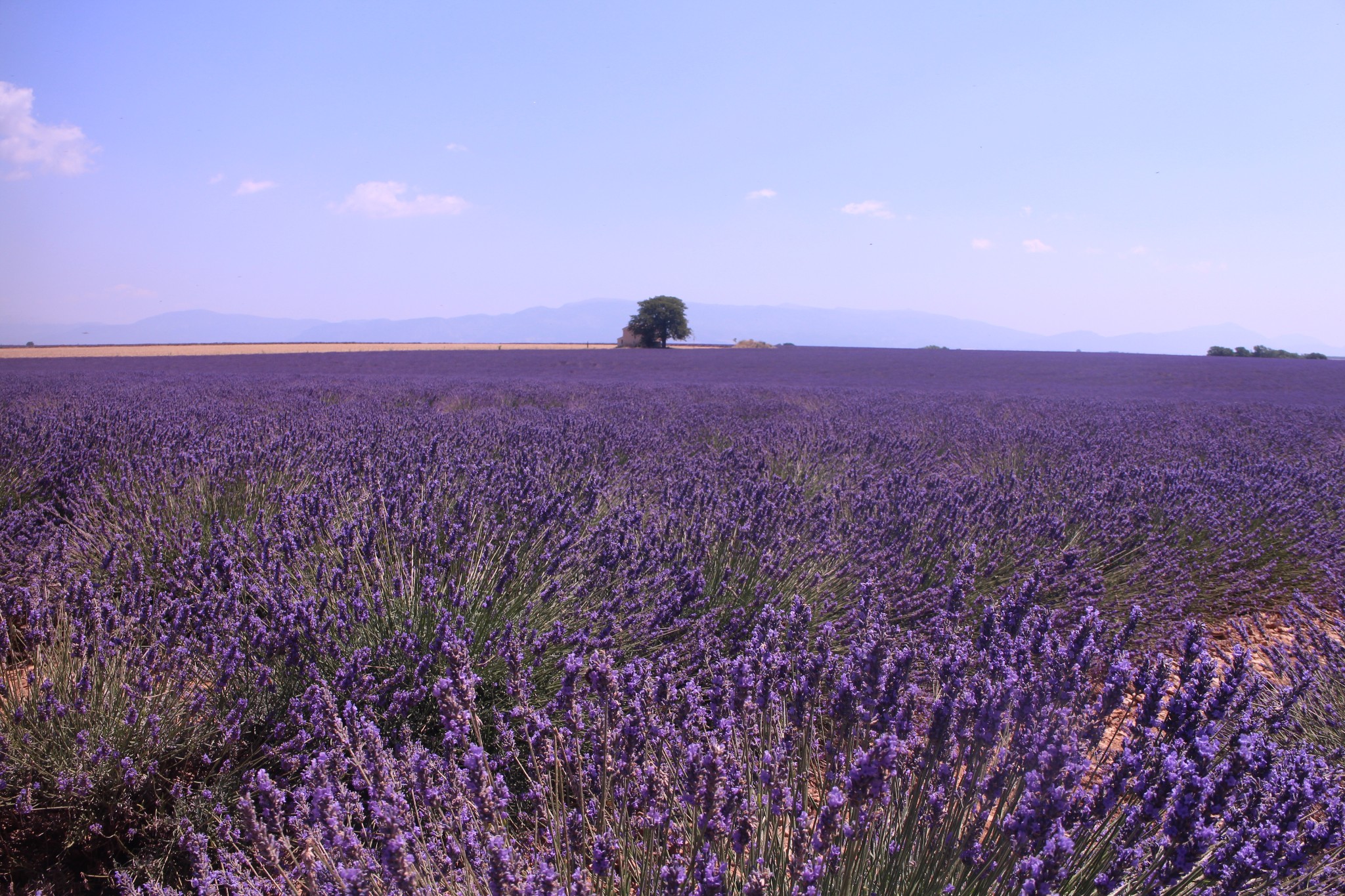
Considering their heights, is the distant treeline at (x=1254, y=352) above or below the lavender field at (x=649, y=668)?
above

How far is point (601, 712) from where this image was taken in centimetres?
132

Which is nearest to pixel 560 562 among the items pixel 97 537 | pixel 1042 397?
pixel 97 537

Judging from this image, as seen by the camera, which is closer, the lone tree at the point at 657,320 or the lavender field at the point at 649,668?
the lavender field at the point at 649,668

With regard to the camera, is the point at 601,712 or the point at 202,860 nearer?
A: the point at 202,860

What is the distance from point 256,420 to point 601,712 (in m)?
4.91

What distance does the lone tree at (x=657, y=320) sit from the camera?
121 ft

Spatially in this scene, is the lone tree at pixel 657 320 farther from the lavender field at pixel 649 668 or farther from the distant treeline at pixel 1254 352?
the lavender field at pixel 649 668

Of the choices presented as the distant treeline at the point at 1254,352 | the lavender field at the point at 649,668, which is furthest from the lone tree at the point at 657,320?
the lavender field at the point at 649,668

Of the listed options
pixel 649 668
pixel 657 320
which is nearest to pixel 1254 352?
pixel 657 320

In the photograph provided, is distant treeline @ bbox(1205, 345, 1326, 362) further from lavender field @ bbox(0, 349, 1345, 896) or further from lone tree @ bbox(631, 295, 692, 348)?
lavender field @ bbox(0, 349, 1345, 896)

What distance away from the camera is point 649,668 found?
59.2 inches

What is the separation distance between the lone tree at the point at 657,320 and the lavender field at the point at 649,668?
3287 centimetres

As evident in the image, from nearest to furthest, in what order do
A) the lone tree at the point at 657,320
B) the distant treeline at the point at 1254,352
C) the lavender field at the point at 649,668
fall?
the lavender field at the point at 649,668 < the distant treeline at the point at 1254,352 < the lone tree at the point at 657,320

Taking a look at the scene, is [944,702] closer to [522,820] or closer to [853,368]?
[522,820]
